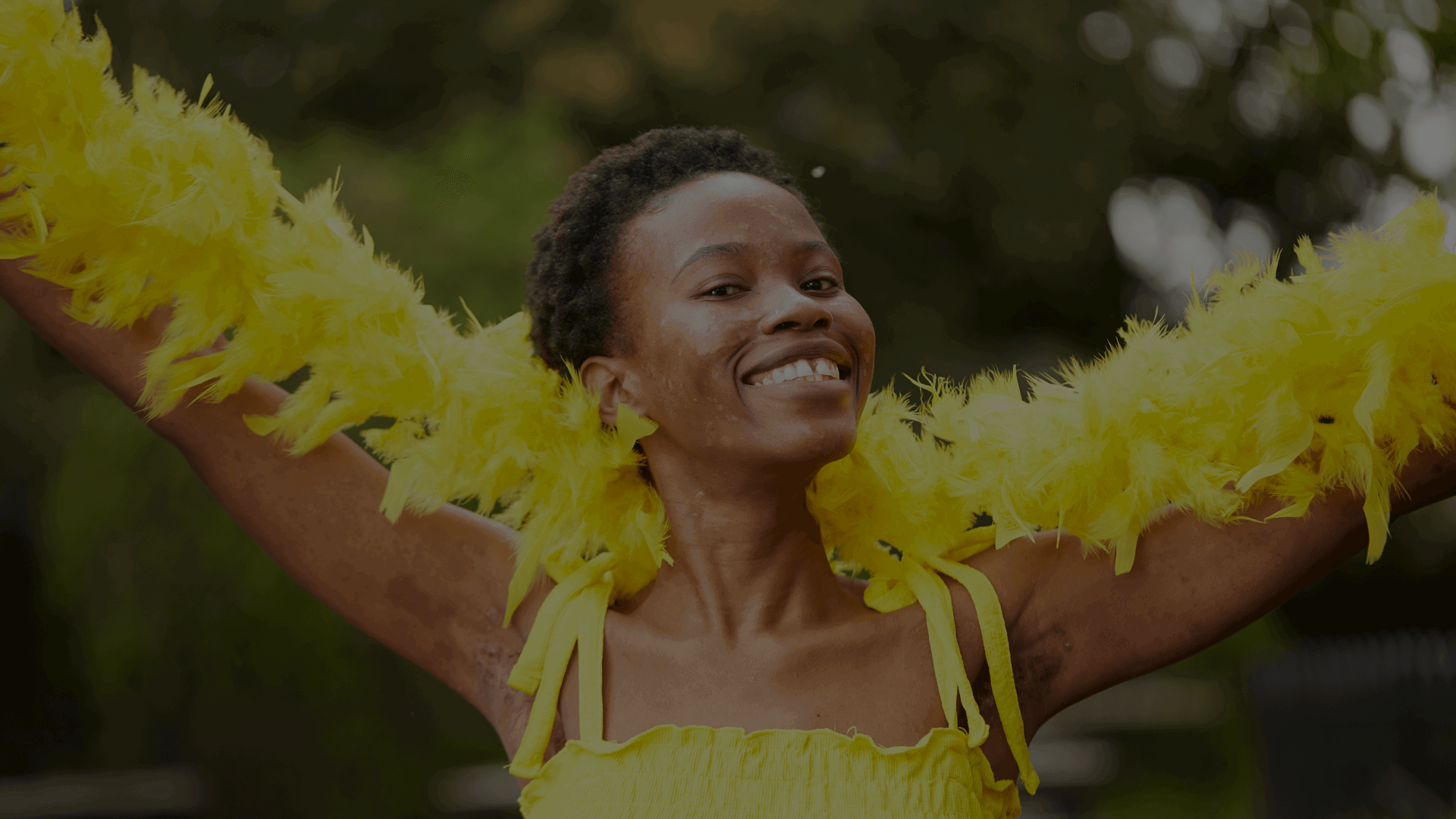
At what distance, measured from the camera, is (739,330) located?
160cm

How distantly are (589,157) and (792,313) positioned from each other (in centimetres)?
360

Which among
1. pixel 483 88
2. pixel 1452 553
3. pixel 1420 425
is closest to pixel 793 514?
pixel 1420 425

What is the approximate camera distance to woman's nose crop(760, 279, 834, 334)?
1.58m

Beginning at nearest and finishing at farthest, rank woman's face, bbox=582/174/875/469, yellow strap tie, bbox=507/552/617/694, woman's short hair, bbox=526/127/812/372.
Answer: woman's face, bbox=582/174/875/469 → yellow strap tie, bbox=507/552/617/694 → woman's short hair, bbox=526/127/812/372

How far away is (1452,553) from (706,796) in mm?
5493

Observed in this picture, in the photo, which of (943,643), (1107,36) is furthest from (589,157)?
(943,643)

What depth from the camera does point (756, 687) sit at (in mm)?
→ 1597

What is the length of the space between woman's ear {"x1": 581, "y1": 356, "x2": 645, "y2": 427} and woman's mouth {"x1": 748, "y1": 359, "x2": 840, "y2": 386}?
228 mm

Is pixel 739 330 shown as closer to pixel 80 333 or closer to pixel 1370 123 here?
pixel 80 333

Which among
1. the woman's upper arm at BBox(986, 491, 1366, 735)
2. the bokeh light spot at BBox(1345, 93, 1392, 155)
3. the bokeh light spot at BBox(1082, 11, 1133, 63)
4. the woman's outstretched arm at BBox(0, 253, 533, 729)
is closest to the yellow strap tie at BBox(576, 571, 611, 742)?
the woman's outstretched arm at BBox(0, 253, 533, 729)

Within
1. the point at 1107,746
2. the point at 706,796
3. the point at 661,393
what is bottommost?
the point at 1107,746

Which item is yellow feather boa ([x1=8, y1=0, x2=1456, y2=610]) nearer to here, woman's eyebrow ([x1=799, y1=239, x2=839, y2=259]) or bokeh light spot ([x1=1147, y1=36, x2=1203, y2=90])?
woman's eyebrow ([x1=799, y1=239, x2=839, y2=259])

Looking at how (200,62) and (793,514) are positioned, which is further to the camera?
(200,62)

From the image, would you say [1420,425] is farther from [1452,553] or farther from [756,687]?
[1452,553]
